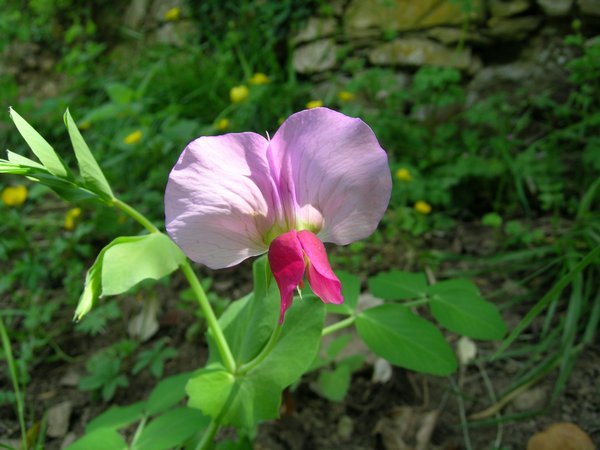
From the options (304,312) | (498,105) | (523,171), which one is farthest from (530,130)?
(304,312)

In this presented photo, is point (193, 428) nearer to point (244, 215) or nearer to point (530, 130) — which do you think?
point (244, 215)

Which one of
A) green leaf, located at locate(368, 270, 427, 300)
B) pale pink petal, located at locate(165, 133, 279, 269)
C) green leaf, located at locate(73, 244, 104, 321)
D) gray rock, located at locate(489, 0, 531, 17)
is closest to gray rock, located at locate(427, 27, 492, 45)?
gray rock, located at locate(489, 0, 531, 17)

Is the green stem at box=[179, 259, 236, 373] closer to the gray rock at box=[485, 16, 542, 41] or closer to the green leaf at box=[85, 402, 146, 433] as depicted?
the green leaf at box=[85, 402, 146, 433]

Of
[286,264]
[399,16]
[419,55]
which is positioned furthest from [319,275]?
[399,16]

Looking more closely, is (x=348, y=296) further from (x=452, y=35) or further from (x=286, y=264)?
(x=452, y=35)

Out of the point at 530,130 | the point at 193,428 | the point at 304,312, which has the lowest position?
the point at 530,130
